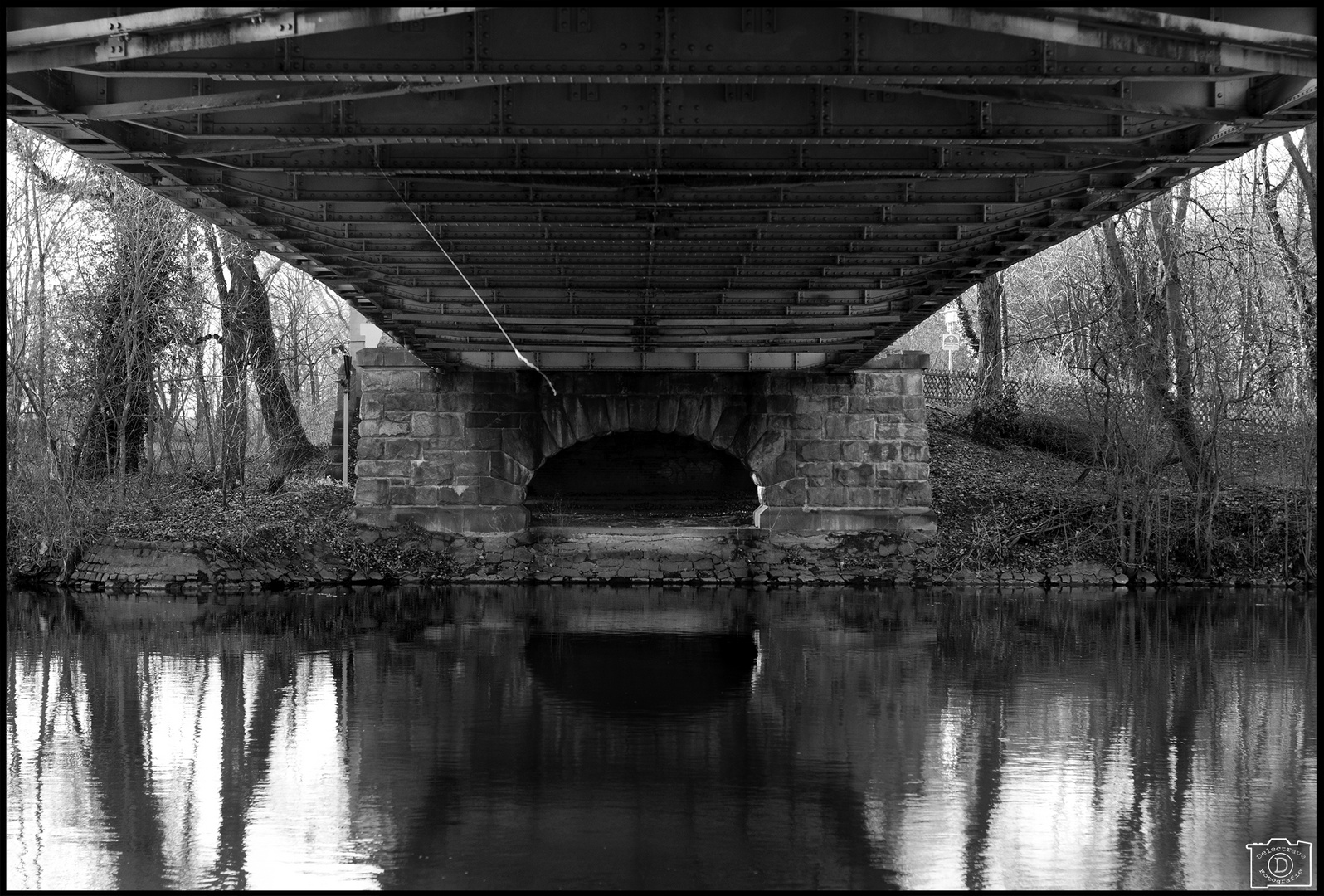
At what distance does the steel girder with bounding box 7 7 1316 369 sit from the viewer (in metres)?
8.50

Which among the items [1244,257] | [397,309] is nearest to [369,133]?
[397,309]

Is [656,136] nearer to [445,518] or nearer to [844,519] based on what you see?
[445,518]

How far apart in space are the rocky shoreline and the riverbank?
25mm

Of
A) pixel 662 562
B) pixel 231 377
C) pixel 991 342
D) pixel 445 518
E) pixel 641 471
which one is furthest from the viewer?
pixel 991 342

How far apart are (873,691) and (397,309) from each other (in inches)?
357

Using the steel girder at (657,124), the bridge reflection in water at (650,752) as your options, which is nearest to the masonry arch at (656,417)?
the bridge reflection in water at (650,752)

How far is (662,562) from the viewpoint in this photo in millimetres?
25000

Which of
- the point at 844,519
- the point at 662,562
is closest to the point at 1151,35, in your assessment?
the point at 662,562

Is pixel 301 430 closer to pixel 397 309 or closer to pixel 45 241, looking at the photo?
pixel 45 241

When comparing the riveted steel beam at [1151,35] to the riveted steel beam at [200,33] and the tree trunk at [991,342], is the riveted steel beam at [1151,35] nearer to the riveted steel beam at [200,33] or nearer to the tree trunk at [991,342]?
the riveted steel beam at [200,33]

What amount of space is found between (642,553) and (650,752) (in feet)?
47.5

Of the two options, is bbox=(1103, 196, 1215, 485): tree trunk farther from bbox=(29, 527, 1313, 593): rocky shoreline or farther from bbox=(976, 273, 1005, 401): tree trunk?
bbox=(976, 273, 1005, 401): tree trunk

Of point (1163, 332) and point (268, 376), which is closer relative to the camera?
point (1163, 332)

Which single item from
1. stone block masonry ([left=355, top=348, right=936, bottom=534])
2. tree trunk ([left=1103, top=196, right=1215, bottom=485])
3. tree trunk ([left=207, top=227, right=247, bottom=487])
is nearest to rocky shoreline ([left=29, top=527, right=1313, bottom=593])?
stone block masonry ([left=355, top=348, right=936, bottom=534])
